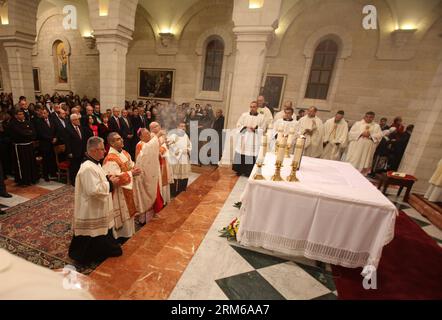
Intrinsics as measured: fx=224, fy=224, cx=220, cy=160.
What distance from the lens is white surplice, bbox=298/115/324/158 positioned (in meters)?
6.09

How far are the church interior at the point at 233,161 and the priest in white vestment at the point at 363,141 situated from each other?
0.04 meters

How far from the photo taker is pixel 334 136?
6.41m

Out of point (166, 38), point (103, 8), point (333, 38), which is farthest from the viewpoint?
point (166, 38)

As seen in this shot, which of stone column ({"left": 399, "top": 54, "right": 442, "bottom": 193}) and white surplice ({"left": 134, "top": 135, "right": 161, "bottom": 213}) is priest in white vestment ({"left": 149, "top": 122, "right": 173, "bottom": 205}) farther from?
stone column ({"left": 399, "top": 54, "right": 442, "bottom": 193})

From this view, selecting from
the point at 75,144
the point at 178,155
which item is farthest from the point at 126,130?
the point at 178,155

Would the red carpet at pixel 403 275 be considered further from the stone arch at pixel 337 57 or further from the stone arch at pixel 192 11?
the stone arch at pixel 192 11

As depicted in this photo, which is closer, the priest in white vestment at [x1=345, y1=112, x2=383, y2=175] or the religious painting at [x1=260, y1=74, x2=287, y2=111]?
the priest in white vestment at [x1=345, y1=112, x2=383, y2=175]

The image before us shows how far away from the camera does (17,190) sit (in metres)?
4.86

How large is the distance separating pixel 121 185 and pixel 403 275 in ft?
12.5

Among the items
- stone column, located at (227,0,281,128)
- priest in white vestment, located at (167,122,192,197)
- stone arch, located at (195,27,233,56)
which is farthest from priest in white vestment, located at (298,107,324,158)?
stone arch, located at (195,27,233,56)

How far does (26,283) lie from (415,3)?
473 inches

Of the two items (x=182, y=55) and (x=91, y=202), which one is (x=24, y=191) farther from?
(x=182, y=55)

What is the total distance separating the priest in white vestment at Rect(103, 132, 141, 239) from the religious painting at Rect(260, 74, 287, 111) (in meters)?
8.11

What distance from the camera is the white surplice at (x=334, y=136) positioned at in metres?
6.32
